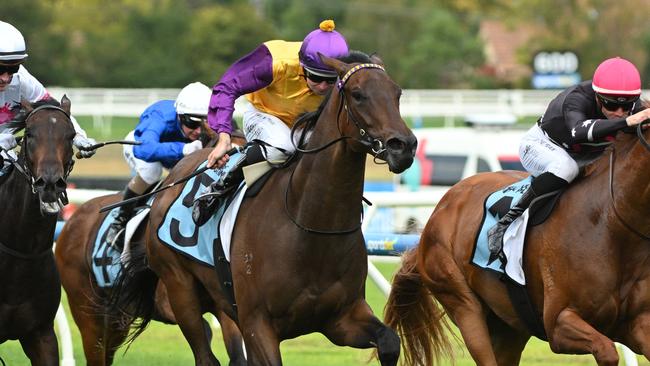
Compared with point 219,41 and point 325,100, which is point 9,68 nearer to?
point 325,100

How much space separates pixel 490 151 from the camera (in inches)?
615

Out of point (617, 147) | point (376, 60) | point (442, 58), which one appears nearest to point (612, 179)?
point (617, 147)

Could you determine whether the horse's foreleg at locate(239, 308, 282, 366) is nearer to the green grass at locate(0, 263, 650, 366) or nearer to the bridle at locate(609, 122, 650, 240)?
the bridle at locate(609, 122, 650, 240)

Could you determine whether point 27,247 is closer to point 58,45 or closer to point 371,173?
point 371,173

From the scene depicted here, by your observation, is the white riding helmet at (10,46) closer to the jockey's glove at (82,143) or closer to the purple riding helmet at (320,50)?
the jockey's glove at (82,143)

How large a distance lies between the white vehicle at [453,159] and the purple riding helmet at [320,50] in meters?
8.96

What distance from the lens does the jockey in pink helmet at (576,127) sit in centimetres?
608

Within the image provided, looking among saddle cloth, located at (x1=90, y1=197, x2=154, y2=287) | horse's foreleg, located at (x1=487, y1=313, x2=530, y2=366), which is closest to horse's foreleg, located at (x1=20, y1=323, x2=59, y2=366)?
saddle cloth, located at (x1=90, y1=197, x2=154, y2=287)

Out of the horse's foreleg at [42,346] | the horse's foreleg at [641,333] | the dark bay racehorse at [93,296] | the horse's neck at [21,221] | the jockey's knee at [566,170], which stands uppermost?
the jockey's knee at [566,170]

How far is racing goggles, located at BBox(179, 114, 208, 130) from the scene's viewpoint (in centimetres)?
816

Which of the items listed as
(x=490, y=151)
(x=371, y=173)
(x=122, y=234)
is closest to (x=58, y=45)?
(x=371, y=173)

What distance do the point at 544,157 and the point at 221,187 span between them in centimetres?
166

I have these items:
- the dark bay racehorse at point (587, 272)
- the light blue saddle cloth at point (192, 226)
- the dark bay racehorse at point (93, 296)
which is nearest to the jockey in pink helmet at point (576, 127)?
the dark bay racehorse at point (587, 272)

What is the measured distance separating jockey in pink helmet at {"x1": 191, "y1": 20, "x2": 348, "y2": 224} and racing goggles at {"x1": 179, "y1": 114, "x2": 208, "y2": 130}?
145cm
